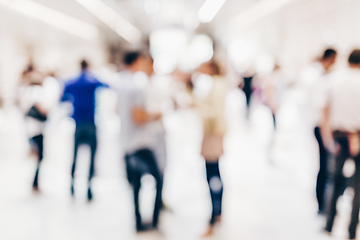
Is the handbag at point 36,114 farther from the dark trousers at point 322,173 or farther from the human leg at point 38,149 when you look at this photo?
the dark trousers at point 322,173

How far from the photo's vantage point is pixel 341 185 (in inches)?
96.9

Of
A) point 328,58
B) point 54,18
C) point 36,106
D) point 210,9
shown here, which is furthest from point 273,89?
point 54,18

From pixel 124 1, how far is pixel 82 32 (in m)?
4.56

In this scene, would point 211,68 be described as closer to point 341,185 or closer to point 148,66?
point 148,66

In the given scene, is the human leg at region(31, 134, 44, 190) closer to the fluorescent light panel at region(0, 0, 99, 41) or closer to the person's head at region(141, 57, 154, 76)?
the person's head at region(141, 57, 154, 76)

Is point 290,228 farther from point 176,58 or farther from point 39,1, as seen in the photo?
point 176,58

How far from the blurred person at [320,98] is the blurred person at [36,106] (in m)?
3.02

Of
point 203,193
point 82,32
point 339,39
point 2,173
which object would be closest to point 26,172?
point 2,173

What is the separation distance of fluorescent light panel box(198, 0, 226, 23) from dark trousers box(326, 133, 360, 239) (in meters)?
7.71

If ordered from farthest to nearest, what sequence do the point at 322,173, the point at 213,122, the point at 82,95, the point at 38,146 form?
the point at 38,146, the point at 82,95, the point at 322,173, the point at 213,122

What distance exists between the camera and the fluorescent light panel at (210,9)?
9.29 m

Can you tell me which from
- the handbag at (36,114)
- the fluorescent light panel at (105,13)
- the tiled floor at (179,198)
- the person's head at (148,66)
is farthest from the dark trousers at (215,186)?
the fluorescent light panel at (105,13)

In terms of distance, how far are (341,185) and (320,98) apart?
799mm

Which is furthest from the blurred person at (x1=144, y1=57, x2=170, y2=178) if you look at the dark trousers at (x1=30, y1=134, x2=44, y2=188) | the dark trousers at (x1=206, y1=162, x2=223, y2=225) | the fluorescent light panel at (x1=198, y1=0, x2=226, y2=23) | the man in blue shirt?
the fluorescent light panel at (x1=198, y1=0, x2=226, y2=23)
